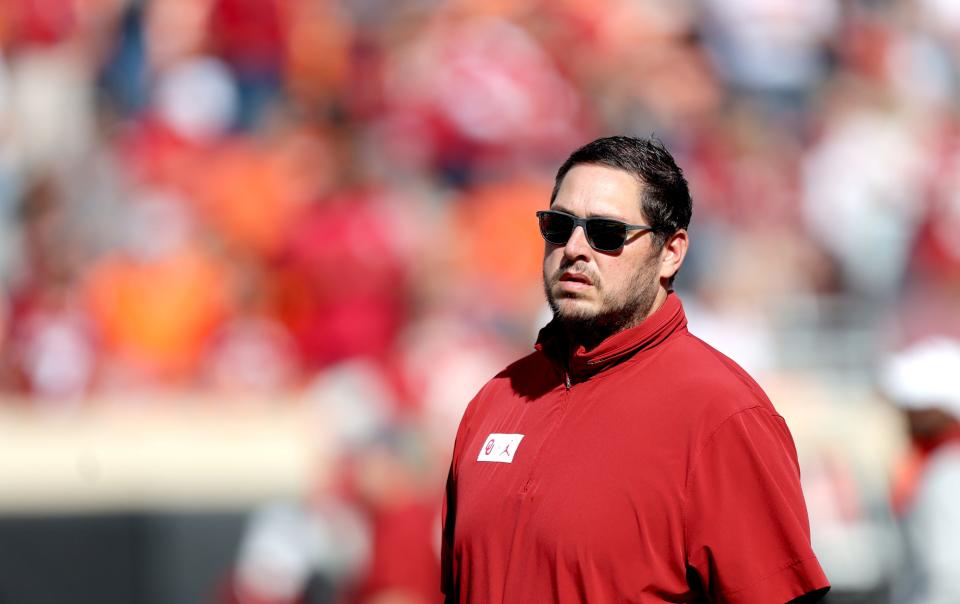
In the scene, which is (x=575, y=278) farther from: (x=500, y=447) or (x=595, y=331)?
(x=500, y=447)

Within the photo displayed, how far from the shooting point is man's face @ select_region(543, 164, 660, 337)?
264cm

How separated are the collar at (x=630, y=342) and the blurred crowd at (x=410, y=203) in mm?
3049

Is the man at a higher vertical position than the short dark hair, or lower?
lower

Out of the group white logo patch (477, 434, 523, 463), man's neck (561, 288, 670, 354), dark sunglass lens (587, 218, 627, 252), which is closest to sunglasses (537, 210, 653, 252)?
dark sunglass lens (587, 218, 627, 252)

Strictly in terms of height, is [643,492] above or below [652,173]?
below

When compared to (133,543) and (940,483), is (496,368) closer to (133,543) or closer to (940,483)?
(133,543)

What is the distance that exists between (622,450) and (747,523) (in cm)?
24

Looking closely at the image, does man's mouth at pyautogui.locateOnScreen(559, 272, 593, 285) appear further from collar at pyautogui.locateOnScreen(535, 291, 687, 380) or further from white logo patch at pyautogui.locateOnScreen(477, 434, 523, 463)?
white logo patch at pyautogui.locateOnScreen(477, 434, 523, 463)

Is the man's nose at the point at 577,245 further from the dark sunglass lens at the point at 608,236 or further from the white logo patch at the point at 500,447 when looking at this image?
the white logo patch at the point at 500,447

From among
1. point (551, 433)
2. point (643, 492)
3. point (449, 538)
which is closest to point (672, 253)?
point (551, 433)

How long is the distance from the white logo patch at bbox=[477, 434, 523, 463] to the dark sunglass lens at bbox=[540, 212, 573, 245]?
373 mm

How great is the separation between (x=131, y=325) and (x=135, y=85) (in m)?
2.53

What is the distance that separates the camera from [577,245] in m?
2.65

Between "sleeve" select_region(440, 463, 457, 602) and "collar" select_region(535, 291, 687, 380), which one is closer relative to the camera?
"collar" select_region(535, 291, 687, 380)
